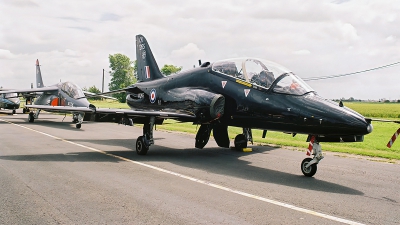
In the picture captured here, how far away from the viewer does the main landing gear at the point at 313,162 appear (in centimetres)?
778

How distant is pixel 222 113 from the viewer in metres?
10.0

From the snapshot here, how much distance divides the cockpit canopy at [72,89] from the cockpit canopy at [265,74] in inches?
685

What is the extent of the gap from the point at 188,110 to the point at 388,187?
6017mm

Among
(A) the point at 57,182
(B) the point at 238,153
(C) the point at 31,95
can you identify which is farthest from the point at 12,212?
(C) the point at 31,95

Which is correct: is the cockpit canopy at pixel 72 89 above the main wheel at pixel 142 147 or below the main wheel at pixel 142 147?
above

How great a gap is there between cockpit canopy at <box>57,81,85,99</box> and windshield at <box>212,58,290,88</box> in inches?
685

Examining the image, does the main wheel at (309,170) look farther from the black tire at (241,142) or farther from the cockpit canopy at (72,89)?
the cockpit canopy at (72,89)

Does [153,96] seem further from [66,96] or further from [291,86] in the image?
[66,96]

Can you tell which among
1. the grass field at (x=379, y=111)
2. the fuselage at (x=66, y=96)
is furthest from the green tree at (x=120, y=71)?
the fuselage at (x=66, y=96)

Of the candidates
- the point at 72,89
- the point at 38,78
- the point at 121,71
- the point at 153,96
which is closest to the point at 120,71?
the point at 121,71

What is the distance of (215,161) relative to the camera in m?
10.1

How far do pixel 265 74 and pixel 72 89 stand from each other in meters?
20.0

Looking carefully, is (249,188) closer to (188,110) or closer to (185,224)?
(185,224)

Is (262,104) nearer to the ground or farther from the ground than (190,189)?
farther from the ground
